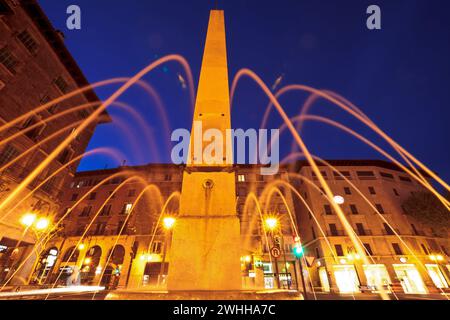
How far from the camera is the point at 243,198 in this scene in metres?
34.8

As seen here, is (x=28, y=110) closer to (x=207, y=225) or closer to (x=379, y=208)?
(x=207, y=225)

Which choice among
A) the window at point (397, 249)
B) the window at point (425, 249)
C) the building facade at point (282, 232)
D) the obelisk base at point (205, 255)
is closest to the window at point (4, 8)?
the building facade at point (282, 232)

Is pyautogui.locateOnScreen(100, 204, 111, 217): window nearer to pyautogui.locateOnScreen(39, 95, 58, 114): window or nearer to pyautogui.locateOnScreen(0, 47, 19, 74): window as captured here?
pyautogui.locateOnScreen(39, 95, 58, 114): window

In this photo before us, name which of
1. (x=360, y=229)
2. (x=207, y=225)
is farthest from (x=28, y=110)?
(x=360, y=229)

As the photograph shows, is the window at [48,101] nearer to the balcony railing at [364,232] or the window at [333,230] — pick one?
the window at [333,230]

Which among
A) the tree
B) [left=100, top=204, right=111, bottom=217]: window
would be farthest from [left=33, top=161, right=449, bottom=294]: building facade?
the tree

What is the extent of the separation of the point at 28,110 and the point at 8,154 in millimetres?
4857

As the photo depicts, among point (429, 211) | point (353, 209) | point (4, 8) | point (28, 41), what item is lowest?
point (429, 211)

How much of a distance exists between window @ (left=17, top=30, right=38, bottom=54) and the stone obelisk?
25171 millimetres

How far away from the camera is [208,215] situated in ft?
17.5

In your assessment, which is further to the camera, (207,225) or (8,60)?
(8,60)

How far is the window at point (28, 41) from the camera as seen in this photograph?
20.3 metres

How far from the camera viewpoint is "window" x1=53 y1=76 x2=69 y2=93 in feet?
79.2

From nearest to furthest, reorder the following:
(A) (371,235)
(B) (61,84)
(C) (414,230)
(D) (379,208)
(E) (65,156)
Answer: (B) (61,84)
(E) (65,156)
(A) (371,235)
(C) (414,230)
(D) (379,208)
